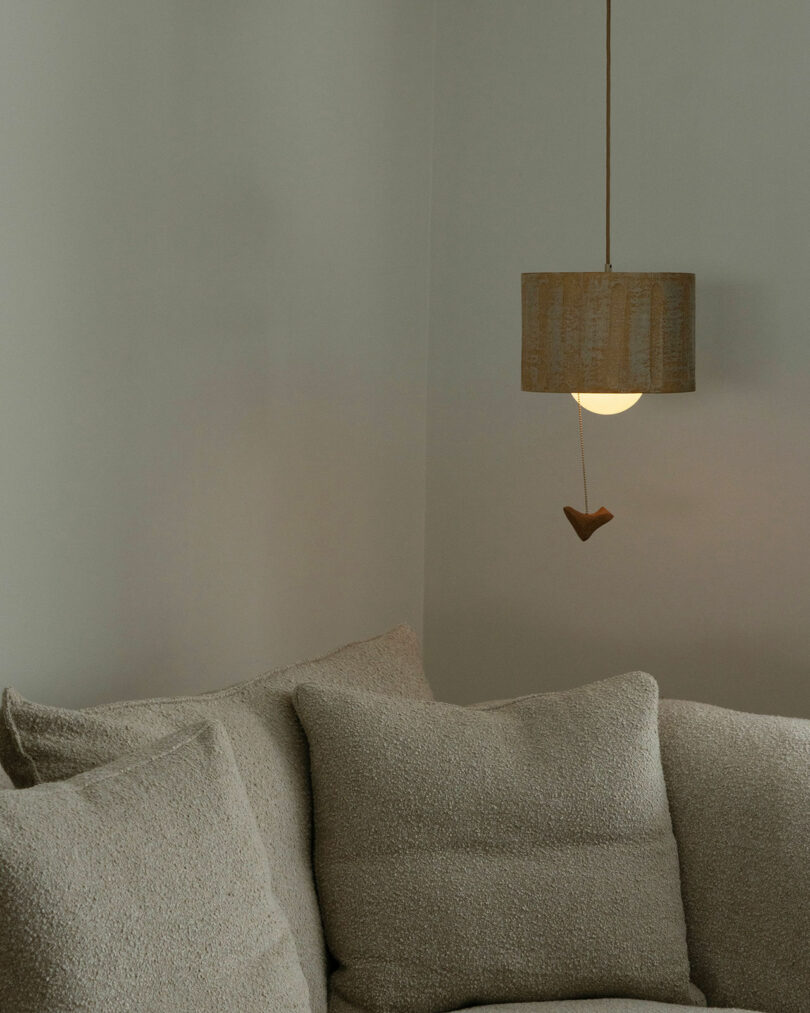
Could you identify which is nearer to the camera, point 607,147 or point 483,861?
point 483,861

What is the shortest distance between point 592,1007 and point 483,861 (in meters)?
0.25

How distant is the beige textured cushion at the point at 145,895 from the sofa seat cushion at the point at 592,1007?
0.32 meters

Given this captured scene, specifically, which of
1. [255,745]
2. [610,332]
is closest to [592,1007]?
[255,745]

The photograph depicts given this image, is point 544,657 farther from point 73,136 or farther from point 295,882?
point 73,136

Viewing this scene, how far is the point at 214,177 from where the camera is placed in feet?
7.35

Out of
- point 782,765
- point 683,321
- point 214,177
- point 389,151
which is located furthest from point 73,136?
point 782,765

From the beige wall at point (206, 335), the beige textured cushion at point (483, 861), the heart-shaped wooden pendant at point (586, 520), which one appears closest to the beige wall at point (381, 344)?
the beige wall at point (206, 335)

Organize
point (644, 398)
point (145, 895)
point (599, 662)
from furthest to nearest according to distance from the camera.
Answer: point (599, 662) < point (644, 398) < point (145, 895)

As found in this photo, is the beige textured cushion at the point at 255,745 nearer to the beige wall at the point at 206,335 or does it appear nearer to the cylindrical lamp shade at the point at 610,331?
the beige wall at the point at 206,335

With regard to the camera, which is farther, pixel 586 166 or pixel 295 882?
pixel 586 166

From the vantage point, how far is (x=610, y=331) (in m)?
2.14

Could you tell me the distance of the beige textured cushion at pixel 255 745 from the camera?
1.57m

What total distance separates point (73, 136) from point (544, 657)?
1.56 m

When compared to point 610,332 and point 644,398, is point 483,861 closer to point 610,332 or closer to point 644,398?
point 610,332
